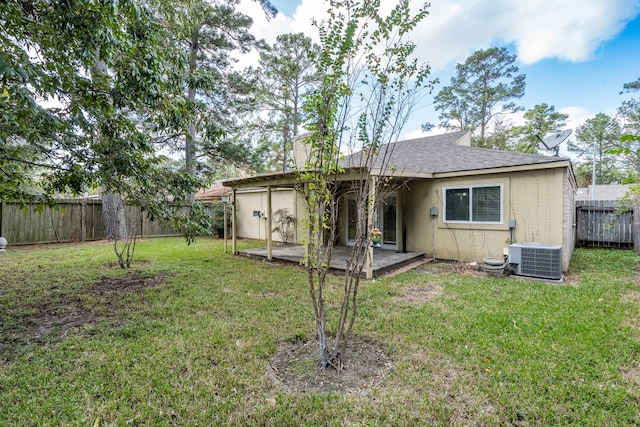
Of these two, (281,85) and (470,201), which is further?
(281,85)

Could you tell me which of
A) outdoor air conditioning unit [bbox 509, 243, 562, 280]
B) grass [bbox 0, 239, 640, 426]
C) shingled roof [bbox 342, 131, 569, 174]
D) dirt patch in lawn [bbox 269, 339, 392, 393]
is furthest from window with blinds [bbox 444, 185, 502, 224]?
dirt patch in lawn [bbox 269, 339, 392, 393]

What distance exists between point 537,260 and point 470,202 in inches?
80.2

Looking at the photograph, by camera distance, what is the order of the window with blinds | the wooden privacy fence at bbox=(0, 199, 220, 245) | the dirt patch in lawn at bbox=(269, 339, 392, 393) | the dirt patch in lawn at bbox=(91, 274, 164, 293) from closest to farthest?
1. the dirt patch in lawn at bbox=(269, 339, 392, 393)
2. the dirt patch in lawn at bbox=(91, 274, 164, 293)
3. the window with blinds
4. the wooden privacy fence at bbox=(0, 199, 220, 245)

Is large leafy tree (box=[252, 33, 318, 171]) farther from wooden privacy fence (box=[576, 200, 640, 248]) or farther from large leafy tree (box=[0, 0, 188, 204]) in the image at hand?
wooden privacy fence (box=[576, 200, 640, 248])

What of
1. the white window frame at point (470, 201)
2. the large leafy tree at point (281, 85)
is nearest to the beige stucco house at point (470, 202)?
the white window frame at point (470, 201)

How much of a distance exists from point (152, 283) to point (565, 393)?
6.25 meters

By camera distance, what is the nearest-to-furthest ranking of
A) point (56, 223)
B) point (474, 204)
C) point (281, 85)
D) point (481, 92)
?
point (474, 204) < point (56, 223) < point (281, 85) < point (481, 92)

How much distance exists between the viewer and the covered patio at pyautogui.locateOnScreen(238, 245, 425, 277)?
21.8 feet

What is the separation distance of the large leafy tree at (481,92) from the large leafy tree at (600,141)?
7966 mm

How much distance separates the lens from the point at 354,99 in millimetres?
2791

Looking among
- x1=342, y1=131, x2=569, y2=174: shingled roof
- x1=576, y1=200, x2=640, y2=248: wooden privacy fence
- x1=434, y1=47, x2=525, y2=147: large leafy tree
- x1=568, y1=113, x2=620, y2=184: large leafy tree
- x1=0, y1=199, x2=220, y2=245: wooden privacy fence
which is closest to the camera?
x1=342, y1=131, x2=569, y2=174: shingled roof

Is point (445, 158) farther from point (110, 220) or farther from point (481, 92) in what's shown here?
point (481, 92)

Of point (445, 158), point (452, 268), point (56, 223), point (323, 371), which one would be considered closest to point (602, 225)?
point (445, 158)

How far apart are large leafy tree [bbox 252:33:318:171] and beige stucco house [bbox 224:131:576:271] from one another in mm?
6761
